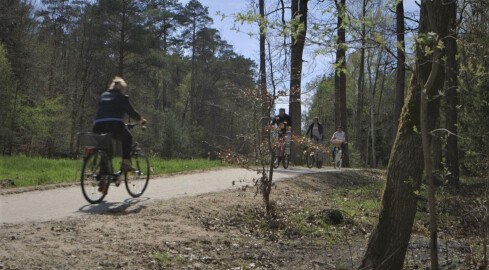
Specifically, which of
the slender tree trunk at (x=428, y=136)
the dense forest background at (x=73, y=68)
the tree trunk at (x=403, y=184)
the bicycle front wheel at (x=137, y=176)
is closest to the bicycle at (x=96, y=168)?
the bicycle front wheel at (x=137, y=176)

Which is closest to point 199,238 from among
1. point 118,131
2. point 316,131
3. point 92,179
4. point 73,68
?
point 92,179

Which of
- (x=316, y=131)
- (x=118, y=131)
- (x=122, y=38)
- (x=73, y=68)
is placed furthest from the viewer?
(x=73, y=68)

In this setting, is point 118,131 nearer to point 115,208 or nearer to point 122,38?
point 115,208

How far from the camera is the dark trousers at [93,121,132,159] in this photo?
24.6 feet

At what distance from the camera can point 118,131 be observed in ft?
25.0

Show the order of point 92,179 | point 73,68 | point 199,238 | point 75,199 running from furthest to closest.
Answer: point 73,68 → point 75,199 → point 92,179 → point 199,238

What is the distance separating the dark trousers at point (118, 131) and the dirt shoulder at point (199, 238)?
96cm

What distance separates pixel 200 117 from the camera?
5338 cm

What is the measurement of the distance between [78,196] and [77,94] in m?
27.6

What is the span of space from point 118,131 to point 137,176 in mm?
1176

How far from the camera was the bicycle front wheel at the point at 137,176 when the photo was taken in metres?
8.24

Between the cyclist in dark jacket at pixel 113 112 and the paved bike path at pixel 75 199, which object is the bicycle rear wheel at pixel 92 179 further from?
the cyclist in dark jacket at pixel 113 112

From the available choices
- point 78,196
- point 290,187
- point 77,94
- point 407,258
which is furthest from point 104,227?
point 77,94

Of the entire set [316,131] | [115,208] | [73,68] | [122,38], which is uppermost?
[122,38]
